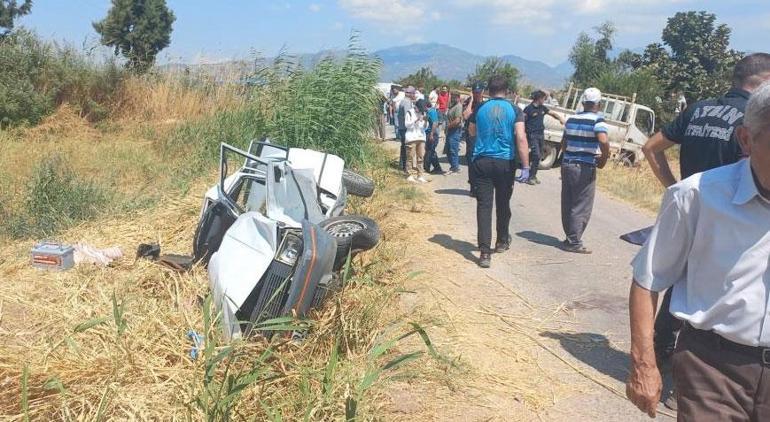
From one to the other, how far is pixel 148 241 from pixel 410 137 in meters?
6.62

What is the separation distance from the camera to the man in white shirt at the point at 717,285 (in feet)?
6.48

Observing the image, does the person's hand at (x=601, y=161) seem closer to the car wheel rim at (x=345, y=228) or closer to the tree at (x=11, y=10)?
the car wheel rim at (x=345, y=228)

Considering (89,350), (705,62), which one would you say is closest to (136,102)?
(89,350)

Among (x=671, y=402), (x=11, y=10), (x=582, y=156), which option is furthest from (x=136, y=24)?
(x=671, y=402)

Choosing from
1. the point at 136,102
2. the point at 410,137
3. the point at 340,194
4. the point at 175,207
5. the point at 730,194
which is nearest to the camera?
the point at 730,194

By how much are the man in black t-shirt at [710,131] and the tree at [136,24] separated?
4332 cm

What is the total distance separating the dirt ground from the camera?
362cm

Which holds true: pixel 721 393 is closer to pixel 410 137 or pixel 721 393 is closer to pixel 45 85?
pixel 410 137

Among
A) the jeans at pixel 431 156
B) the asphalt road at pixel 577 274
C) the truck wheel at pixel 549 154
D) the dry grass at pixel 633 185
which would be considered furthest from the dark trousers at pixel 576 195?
the truck wheel at pixel 549 154

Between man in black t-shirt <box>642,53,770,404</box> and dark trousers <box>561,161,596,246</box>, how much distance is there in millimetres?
2667

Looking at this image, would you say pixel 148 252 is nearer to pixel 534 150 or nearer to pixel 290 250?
pixel 290 250

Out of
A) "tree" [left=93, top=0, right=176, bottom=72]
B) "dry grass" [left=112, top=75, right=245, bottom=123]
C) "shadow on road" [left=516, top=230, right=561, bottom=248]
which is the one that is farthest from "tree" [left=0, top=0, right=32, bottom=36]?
"shadow on road" [left=516, top=230, right=561, bottom=248]

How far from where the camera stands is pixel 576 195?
693 centimetres

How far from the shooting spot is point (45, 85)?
1528 cm
